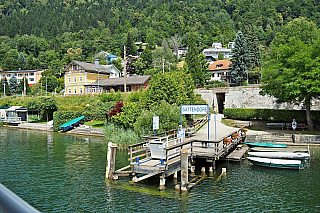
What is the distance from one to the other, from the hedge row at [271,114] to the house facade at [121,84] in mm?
26875

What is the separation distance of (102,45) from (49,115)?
10185 centimetres

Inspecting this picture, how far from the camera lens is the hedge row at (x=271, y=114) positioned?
1413 inches

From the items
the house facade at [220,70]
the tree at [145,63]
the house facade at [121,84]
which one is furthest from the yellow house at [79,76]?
the house facade at [220,70]

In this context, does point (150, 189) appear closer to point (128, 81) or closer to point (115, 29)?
point (128, 81)

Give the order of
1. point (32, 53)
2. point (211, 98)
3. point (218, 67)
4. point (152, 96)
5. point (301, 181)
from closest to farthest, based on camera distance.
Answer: point (301, 181)
point (152, 96)
point (211, 98)
point (218, 67)
point (32, 53)

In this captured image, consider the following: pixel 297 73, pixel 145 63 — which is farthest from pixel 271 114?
pixel 145 63

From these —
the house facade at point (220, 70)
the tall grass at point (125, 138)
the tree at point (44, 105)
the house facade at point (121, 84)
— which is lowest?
the tall grass at point (125, 138)

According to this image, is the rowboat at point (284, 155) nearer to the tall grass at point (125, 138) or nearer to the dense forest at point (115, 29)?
the tall grass at point (125, 138)

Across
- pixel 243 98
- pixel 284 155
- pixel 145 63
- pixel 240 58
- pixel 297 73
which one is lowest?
pixel 284 155

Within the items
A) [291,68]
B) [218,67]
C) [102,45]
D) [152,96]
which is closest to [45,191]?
[152,96]

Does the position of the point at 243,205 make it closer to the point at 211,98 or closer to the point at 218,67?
the point at 211,98

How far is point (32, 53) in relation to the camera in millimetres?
150125

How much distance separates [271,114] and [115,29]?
161 metres

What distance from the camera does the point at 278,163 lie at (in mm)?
20219
